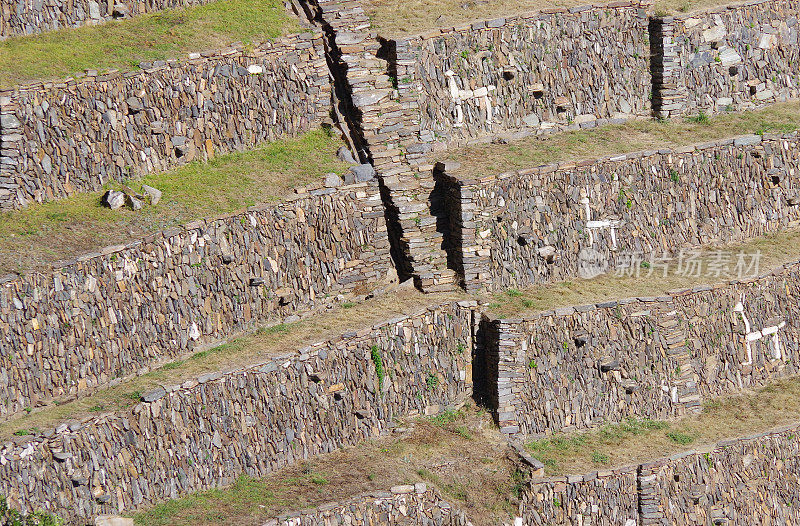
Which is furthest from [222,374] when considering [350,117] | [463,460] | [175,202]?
[350,117]

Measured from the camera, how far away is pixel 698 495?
107 feet

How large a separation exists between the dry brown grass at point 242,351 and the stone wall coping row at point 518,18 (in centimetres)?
729

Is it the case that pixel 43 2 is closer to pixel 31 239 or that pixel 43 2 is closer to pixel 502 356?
pixel 31 239

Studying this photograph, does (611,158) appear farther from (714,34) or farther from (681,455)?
(681,455)

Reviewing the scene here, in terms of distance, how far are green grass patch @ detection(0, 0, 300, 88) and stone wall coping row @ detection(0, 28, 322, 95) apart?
358 mm

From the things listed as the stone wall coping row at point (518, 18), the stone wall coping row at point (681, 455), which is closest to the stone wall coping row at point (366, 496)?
the stone wall coping row at point (681, 455)

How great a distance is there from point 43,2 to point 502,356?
15650 millimetres

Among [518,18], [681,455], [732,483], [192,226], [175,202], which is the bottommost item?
[732,483]

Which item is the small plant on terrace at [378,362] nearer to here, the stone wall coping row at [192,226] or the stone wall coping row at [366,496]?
the stone wall coping row at [366,496]

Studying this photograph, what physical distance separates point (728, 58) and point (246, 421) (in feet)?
62.6

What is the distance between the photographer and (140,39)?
A: 36906 mm

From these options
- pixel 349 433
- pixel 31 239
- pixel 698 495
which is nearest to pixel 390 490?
pixel 349 433

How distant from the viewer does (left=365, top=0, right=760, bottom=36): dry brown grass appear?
125 ft

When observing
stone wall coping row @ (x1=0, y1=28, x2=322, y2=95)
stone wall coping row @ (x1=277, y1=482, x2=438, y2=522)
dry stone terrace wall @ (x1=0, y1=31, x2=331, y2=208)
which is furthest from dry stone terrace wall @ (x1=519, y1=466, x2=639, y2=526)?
stone wall coping row @ (x1=0, y1=28, x2=322, y2=95)
